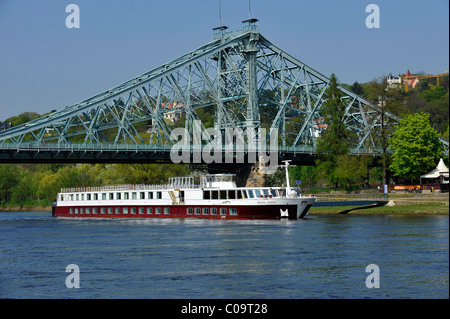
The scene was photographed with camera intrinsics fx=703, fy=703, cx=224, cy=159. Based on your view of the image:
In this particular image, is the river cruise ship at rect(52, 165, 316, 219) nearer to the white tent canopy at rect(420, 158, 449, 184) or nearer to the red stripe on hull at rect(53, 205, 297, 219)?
the red stripe on hull at rect(53, 205, 297, 219)

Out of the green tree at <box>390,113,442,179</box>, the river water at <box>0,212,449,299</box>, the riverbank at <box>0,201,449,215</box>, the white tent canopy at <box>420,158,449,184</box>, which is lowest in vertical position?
the river water at <box>0,212,449,299</box>

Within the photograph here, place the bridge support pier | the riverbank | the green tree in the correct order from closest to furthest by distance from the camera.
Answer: the riverbank
the green tree
the bridge support pier

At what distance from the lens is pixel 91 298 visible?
34.1 meters

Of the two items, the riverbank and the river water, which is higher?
the riverbank

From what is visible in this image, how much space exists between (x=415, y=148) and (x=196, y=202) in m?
34.8

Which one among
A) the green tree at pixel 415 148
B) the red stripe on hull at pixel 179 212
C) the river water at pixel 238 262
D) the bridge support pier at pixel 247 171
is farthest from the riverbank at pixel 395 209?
the bridge support pier at pixel 247 171

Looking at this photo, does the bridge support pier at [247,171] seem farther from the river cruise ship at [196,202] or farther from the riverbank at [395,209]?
the riverbank at [395,209]

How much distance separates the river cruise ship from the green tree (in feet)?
73.9

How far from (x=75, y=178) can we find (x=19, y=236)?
3279 inches

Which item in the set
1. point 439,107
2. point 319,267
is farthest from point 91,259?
point 439,107

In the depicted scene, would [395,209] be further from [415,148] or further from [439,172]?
[415,148]

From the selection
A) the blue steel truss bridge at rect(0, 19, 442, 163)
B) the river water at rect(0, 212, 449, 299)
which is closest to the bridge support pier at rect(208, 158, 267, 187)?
the blue steel truss bridge at rect(0, 19, 442, 163)

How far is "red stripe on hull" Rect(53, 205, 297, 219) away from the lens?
75875 millimetres

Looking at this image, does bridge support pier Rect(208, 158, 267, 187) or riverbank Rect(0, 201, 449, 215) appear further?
bridge support pier Rect(208, 158, 267, 187)
